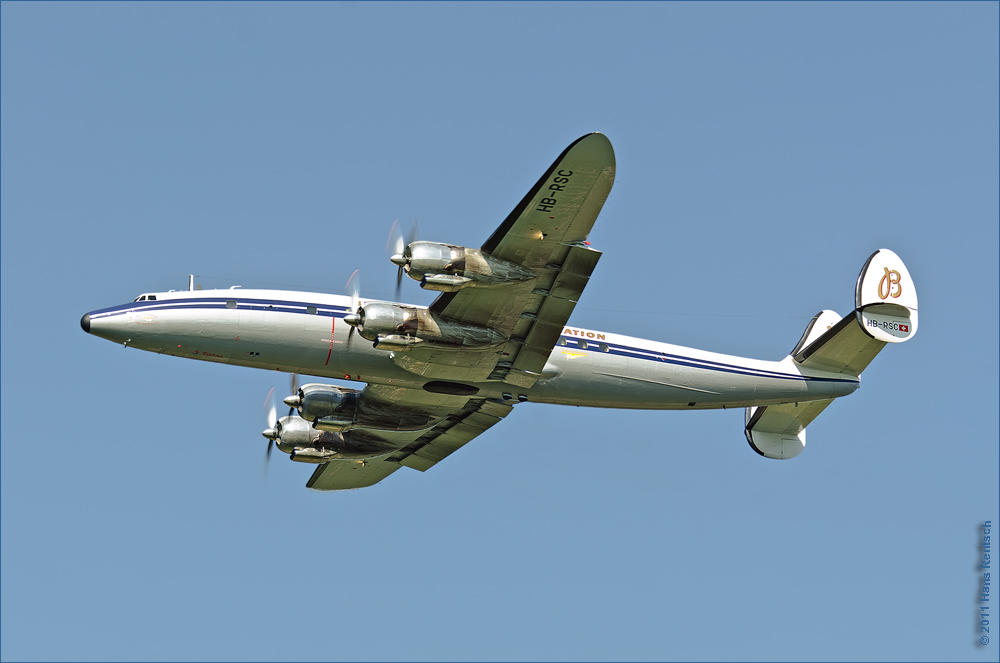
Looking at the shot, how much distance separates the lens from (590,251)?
2623cm

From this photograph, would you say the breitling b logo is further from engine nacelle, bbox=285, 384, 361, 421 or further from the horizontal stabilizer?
engine nacelle, bbox=285, 384, 361, 421

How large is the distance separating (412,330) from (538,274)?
334 cm

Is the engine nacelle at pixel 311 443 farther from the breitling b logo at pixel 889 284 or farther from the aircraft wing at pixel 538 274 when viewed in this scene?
the breitling b logo at pixel 889 284

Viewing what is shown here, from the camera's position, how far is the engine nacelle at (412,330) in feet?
86.9

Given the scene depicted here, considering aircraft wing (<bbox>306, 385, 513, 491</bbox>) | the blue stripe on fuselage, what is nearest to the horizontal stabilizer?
the blue stripe on fuselage

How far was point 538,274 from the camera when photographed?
87.8ft

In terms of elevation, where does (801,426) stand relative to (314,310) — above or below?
below

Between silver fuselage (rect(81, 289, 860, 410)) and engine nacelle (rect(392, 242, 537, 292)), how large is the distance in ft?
10.7

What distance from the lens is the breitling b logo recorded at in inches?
1270

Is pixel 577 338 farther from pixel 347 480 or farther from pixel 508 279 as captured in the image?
pixel 347 480

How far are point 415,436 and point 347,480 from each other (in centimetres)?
416

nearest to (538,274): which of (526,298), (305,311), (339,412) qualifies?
(526,298)

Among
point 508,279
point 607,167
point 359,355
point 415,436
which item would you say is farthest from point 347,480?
point 607,167

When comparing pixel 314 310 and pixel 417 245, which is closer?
pixel 417 245
